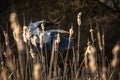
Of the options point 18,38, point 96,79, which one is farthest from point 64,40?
point 18,38

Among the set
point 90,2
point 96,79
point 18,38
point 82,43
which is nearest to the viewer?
point 18,38

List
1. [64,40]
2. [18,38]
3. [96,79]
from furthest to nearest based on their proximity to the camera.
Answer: [64,40] < [96,79] < [18,38]

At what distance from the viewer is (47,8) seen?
408 inches

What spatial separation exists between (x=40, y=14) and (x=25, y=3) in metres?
0.89

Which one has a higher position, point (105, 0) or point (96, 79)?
point (105, 0)

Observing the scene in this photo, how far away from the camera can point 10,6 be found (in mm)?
11258

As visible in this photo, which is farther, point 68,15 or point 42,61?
point 68,15

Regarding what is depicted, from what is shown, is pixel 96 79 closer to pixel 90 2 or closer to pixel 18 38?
pixel 18 38

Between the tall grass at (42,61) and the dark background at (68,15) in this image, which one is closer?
the tall grass at (42,61)

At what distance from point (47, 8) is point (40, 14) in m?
0.27

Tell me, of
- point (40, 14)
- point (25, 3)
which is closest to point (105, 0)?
point (40, 14)

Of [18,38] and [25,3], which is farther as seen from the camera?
[25,3]

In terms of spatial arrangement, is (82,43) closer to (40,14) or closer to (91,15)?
(91,15)

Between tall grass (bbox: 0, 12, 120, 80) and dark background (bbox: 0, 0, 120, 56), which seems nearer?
tall grass (bbox: 0, 12, 120, 80)
